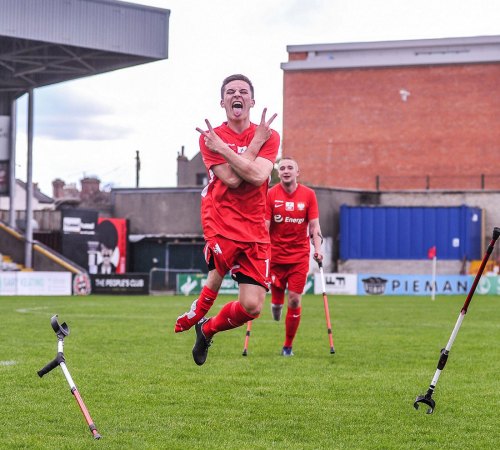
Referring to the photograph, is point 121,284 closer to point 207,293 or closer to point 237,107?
point 207,293

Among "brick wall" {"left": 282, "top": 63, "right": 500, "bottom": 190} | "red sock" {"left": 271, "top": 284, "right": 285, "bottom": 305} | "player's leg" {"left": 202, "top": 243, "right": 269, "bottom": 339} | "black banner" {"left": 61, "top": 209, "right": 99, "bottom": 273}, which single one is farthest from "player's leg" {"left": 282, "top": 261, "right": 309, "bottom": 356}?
"brick wall" {"left": 282, "top": 63, "right": 500, "bottom": 190}

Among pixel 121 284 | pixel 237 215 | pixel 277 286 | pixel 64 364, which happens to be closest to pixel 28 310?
pixel 277 286

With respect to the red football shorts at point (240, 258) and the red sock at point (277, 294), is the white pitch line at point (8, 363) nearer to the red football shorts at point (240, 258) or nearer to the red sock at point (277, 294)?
the red sock at point (277, 294)

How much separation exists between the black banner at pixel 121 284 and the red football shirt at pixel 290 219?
27.5 m

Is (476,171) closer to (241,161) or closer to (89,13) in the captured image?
(89,13)

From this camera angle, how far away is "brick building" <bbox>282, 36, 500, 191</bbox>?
65.6m

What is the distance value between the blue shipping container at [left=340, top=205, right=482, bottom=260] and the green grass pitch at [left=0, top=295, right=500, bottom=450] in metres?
35.1

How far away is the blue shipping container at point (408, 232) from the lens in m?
54.2

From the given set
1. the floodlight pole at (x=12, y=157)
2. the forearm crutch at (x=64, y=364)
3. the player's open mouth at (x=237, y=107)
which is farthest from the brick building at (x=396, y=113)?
the forearm crutch at (x=64, y=364)

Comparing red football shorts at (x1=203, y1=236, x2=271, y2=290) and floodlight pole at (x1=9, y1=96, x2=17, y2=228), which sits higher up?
floodlight pole at (x1=9, y1=96, x2=17, y2=228)

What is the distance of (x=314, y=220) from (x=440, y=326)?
8.53 m

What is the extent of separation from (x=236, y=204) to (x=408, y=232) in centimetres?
4668

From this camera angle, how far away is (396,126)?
6781cm

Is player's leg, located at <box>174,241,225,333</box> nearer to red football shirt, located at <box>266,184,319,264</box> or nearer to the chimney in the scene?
red football shirt, located at <box>266,184,319,264</box>
